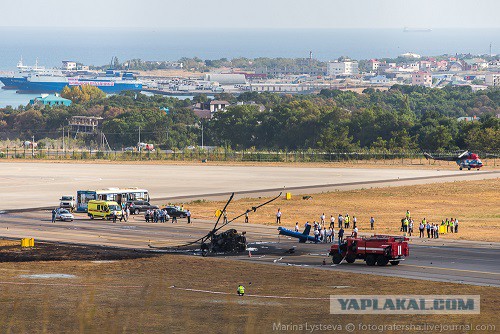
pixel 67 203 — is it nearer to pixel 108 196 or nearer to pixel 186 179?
pixel 108 196

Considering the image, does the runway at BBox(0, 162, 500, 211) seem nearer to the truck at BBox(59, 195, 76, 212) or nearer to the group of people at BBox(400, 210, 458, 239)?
the truck at BBox(59, 195, 76, 212)

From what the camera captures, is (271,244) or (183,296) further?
(271,244)

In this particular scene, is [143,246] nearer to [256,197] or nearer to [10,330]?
[10,330]

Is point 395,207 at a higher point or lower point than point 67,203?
lower

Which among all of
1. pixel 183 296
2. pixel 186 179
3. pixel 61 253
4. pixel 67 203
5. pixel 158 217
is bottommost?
pixel 183 296

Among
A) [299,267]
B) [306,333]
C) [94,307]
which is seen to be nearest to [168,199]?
[299,267]

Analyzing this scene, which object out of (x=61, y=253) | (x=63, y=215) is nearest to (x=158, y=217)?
(x=63, y=215)

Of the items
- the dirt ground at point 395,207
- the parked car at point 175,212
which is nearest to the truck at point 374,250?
the dirt ground at point 395,207

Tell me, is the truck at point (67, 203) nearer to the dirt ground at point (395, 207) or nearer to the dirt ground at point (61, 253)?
the dirt ground at point (395, 207)
